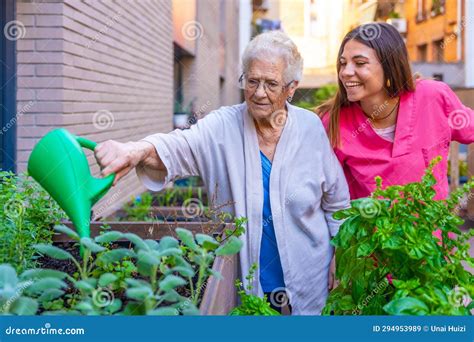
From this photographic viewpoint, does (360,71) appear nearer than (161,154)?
No

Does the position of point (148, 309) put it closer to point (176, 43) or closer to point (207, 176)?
point (207, 176)

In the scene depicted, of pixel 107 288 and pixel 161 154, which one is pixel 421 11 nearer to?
pixel 161 154

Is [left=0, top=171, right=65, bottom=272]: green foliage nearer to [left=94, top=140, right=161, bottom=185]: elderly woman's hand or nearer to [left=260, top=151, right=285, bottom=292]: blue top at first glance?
[left=94, top=140, right=161, bottom=185]: elderly woman's hand

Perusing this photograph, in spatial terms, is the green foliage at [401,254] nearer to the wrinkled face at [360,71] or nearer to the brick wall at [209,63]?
the wrinkled face at [360,71]

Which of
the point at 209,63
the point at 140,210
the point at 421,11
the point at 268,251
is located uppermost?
the point at 421,11

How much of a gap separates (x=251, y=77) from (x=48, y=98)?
83.0 inches

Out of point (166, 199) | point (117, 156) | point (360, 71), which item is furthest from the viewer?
point (166, 199)

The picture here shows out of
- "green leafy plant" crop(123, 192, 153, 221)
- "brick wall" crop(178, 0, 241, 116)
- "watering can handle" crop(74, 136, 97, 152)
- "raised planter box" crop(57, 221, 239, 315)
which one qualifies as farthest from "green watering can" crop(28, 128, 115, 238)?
"brick wall" crop(178, 0, 241, 116)

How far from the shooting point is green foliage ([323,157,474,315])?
58.7 inches

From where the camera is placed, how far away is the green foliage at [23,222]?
1.83 metres

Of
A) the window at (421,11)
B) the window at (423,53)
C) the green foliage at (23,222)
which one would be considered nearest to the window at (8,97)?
the green foliage at (23,222)

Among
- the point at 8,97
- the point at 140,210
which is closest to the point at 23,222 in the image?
the point at 8,97

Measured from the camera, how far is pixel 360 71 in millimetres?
2510

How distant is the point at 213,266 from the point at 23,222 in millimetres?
616
